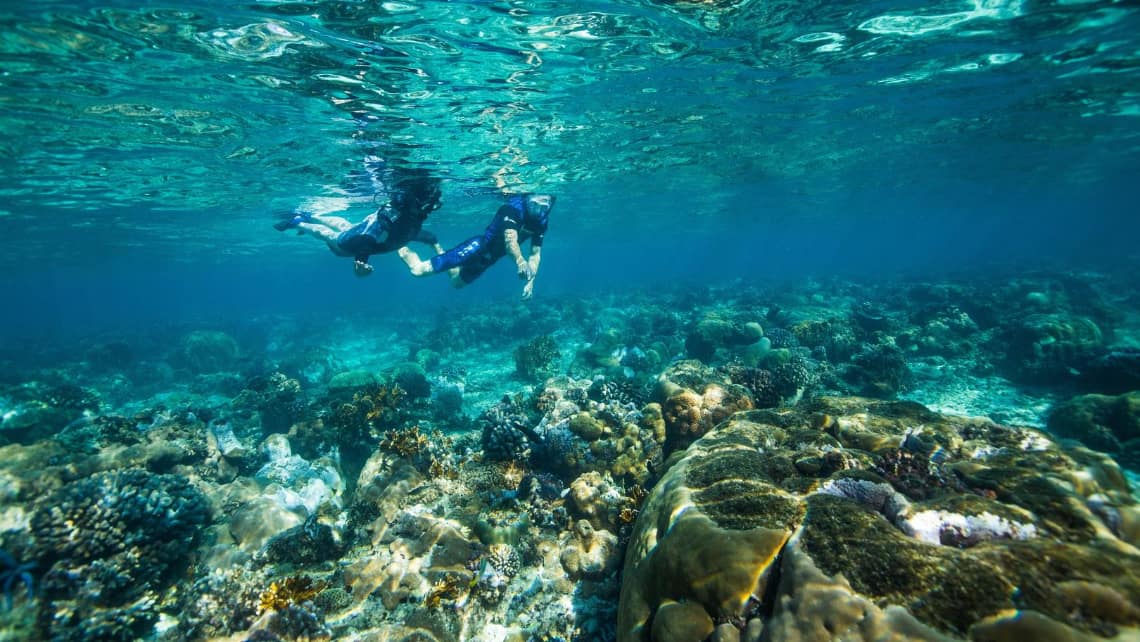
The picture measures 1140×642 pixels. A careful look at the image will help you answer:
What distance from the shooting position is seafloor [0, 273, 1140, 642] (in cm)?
279

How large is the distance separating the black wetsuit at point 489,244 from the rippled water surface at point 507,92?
144 inches

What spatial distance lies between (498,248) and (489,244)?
0.32m

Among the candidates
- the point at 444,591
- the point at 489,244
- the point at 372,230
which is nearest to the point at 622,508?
the point at 444,591

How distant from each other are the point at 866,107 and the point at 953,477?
19.2 metres

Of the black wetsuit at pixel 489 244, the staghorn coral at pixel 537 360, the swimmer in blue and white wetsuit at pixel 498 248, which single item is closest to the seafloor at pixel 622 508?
the staghorn coral at pixel 537 360

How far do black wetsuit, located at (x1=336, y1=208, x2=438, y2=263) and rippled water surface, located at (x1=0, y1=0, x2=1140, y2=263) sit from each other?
3325mm

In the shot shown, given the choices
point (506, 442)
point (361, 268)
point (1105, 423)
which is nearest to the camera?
point (506, 442)

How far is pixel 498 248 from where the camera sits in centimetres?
1195

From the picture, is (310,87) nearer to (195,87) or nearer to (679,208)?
(195,87)

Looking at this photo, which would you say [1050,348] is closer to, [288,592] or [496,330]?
[288,592]

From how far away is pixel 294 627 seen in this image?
4660 millimetres

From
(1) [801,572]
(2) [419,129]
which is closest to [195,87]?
(2) [419,129]

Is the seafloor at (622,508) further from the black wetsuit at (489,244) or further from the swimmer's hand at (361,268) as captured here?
the black wetsuit at (489,244)

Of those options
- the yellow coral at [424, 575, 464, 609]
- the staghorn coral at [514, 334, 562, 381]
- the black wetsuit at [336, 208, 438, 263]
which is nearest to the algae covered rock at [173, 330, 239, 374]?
the black wetsuit at [336, 208, 438, 263]
